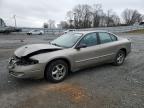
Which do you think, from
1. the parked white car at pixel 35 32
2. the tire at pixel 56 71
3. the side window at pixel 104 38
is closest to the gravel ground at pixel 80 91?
the tire at pixel 56 71

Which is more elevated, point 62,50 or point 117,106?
point 62,50

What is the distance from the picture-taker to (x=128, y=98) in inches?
172

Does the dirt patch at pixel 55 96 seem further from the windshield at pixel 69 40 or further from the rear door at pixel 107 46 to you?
the rear door at pixel 107 46

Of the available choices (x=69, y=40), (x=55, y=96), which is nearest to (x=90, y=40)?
(x=69, y=40)

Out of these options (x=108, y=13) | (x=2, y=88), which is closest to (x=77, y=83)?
(x=2, y=88)

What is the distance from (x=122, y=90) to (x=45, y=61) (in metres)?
2.16

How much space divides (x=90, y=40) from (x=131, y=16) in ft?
354

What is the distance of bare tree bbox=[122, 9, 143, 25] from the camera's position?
102 metres

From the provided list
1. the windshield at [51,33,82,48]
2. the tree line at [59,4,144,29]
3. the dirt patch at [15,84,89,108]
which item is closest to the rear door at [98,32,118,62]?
the windshield at [51,33,82,48]

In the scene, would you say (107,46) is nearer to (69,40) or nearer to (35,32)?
(69,40)

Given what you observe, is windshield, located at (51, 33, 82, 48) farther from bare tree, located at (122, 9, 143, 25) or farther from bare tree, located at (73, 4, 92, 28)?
bare tree, located at (122, 9, 143, 25)

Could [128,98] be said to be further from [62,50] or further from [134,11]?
[134,11]

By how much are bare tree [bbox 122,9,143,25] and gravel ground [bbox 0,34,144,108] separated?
99942mm

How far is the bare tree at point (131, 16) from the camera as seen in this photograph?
10244 cm
